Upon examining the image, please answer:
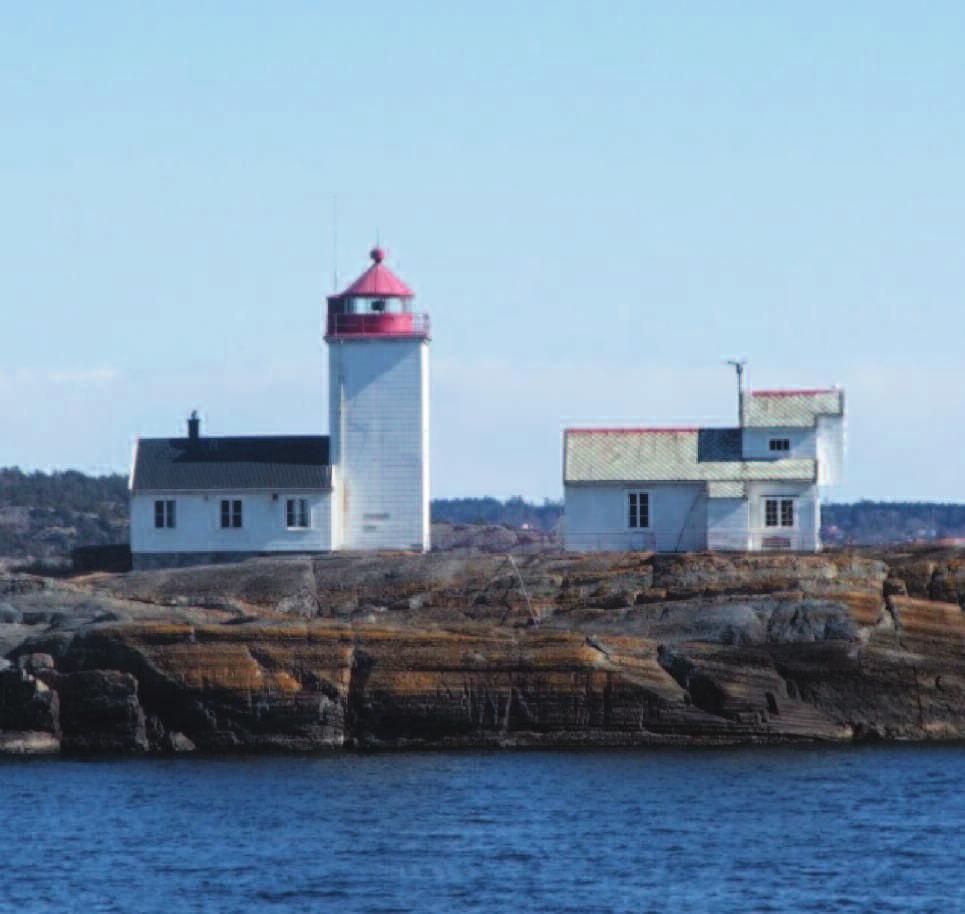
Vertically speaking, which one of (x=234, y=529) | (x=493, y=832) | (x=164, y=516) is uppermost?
(x=164, y=516)

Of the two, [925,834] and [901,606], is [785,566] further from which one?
[925,834]

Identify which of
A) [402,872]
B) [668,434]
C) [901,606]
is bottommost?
[402,872]

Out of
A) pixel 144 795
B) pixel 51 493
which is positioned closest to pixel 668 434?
pixel 144 795

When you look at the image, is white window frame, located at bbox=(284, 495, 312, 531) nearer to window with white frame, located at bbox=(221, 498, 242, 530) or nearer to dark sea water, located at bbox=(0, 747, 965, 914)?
window with white frame, located at bbox=(221, 498, 242, 530)

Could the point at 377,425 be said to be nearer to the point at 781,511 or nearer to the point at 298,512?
the point at 298,512

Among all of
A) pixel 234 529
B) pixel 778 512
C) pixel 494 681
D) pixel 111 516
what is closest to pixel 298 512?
pixel 234 529

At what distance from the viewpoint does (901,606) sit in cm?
5466

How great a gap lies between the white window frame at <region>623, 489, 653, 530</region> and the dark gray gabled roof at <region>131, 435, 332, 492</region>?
7.96m

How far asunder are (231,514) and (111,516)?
2332 inches

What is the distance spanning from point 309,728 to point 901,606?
540 inches

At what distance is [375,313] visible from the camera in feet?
213

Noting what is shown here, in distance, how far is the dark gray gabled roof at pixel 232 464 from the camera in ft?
212

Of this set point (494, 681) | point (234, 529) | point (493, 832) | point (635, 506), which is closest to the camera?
point (493, 832)

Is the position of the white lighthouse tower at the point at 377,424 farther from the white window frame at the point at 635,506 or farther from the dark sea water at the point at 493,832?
the dark sea water at the point at 493,832
